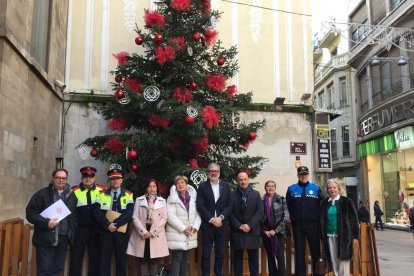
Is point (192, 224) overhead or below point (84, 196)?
below

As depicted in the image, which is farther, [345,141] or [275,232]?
[345,141]

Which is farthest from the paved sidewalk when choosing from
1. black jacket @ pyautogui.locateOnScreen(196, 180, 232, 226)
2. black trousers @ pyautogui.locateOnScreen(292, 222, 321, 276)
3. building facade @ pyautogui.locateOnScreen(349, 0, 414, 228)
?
building facade @ pyautogui.locateOnScreen(349, 0, 414, 228)

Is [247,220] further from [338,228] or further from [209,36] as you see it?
[209,36]

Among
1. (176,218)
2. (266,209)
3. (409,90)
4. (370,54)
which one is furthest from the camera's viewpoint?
(370,54)

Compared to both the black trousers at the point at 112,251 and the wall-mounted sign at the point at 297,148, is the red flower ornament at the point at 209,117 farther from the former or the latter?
the wall-mounted sign at the point at 297,148

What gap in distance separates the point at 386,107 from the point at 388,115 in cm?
47

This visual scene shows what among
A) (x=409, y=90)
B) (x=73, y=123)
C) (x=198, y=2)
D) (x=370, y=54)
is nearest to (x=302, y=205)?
(x=198, y=2)

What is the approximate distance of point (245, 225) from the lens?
20.6 ft

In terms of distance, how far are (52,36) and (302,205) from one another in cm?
709

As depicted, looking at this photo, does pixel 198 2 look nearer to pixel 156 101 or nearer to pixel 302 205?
pixel 156 101

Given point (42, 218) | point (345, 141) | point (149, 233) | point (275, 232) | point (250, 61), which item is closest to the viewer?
point (42, 218)

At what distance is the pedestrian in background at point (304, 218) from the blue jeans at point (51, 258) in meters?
3.58

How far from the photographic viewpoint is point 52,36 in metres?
9.85

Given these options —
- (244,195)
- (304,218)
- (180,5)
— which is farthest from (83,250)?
(180,5)
